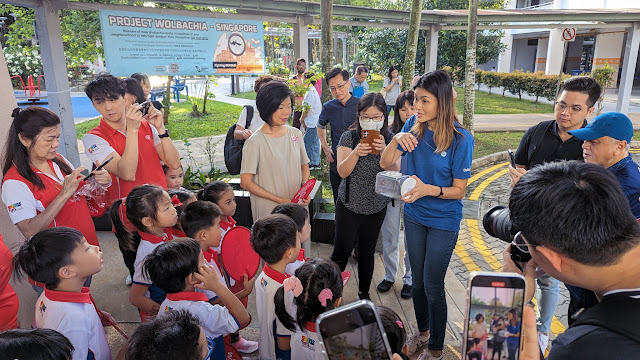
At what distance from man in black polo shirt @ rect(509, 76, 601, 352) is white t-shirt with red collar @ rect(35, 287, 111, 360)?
2673 millimetres

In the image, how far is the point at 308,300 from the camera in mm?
1881

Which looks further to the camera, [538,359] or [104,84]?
[104,84]

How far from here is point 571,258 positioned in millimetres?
1127

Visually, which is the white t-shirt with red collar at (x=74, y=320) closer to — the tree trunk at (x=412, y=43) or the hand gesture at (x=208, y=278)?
the hand gesture at (x=208, y=278)

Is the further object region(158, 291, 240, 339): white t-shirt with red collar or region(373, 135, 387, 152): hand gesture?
region(373, 135, 387, 152): hand gesture

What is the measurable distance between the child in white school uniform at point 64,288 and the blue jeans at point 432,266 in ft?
6.10

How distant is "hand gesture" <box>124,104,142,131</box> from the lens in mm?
2803

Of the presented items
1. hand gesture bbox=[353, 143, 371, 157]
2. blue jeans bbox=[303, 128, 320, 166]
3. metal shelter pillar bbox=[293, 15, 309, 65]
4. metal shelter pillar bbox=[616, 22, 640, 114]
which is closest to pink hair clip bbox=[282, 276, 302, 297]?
hand gesture bbox=[353, 143, 371, 157]

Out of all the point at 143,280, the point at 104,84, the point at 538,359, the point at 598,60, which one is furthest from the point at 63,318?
the point at 598,60

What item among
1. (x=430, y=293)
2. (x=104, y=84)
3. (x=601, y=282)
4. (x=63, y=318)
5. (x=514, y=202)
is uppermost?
(x=104, y=84)

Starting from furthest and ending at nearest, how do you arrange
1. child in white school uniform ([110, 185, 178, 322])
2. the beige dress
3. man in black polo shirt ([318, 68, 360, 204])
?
1. man in black polo shirt ([318, 68, 360, 204])
2. the beige dress
3. child in white school uniform ([110, 185, 178, 322])

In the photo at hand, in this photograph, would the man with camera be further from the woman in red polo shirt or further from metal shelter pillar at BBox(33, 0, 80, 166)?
metal shelter pillar at BBox(33, 0, 80, 166)

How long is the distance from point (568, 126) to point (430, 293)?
1.45 meters

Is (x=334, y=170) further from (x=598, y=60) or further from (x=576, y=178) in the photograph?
(x=598, y=60)
